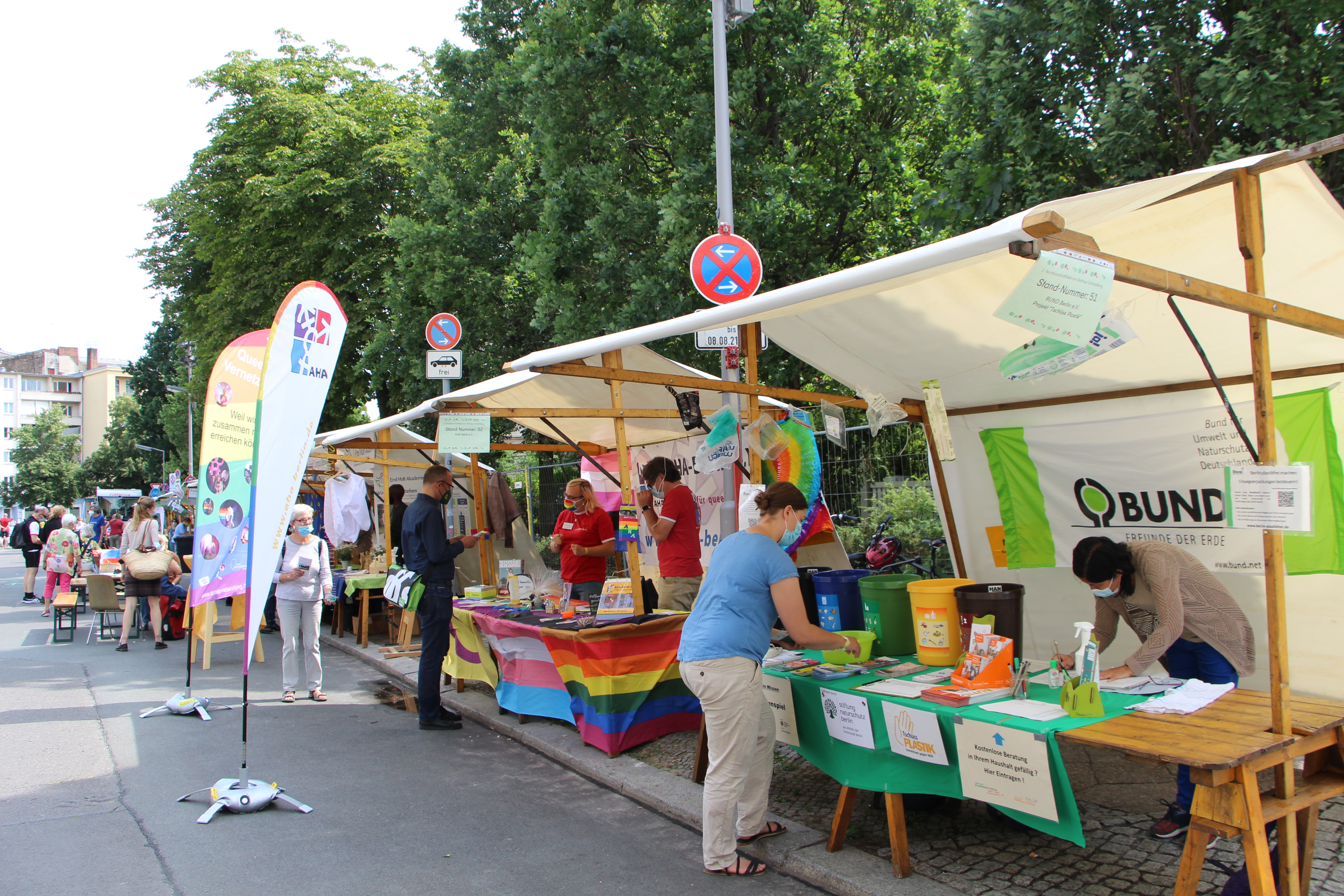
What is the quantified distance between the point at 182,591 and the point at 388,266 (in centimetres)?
896

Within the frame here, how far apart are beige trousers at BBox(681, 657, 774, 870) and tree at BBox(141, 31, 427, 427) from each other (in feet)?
51.7

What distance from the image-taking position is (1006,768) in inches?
130

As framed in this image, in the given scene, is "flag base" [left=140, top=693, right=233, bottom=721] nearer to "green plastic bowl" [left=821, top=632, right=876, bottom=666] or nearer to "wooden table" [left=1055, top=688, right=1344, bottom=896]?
"green plastic bowl" [left=821, top=632, right=876, bottom=666]

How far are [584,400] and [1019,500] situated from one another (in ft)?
13.3

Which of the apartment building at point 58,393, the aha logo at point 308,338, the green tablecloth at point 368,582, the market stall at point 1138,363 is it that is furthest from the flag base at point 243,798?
the apartment building at point 58,393

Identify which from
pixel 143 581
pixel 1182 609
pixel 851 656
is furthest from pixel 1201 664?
pixel 143 581

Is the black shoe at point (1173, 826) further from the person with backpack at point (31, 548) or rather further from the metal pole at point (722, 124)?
the person with backpack at point (31, 548)

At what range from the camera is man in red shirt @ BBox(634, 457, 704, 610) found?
22.9ft

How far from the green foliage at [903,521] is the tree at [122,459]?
64.9 meters

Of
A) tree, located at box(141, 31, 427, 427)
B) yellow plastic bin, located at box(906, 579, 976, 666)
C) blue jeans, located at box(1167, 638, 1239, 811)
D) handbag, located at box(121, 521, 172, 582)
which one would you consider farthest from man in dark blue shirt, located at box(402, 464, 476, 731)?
tree, located at box(141, 31, 427, 427)

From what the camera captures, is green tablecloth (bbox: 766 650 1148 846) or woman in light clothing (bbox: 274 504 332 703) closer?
green tablecloth (bbox: 766 650 1148 846)

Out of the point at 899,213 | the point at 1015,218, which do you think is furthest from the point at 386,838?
the point at 899,213

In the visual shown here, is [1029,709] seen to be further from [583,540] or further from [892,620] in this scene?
[583,540]

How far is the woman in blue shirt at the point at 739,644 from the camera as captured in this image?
392 centimetres
